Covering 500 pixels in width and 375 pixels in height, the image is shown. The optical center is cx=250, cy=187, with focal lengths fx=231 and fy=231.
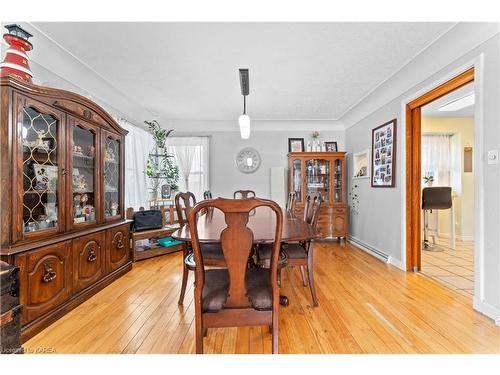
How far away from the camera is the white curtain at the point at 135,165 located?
3631 mm

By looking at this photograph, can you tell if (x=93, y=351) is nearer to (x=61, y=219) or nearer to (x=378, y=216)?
(x=61, y=219)

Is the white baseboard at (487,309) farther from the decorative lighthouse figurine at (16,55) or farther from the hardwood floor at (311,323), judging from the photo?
the decorative lighthouse figurine at (16,55)

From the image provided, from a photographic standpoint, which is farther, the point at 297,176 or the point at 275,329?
the point at 297,176

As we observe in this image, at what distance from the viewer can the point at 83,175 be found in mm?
2293

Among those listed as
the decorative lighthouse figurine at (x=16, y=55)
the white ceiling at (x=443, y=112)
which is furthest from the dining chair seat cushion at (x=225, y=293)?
the white ceiling at (x=443, y=112)

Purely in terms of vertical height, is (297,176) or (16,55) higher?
(16,55)

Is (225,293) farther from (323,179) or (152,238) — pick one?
(323,179)

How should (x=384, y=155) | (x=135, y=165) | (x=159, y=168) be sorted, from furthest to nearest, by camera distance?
(x=159, y=168)
(x=135, y=165)
(x=384, y=155)

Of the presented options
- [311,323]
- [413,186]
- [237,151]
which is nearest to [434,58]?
[413,186]

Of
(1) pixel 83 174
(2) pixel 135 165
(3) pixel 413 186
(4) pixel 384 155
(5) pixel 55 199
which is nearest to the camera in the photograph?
(5) pixel 55 199

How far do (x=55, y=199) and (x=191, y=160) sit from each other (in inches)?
113

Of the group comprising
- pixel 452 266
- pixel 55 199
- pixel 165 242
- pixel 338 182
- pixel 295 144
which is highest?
pixel 295 144

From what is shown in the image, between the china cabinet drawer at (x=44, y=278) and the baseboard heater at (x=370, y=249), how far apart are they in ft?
11.8
